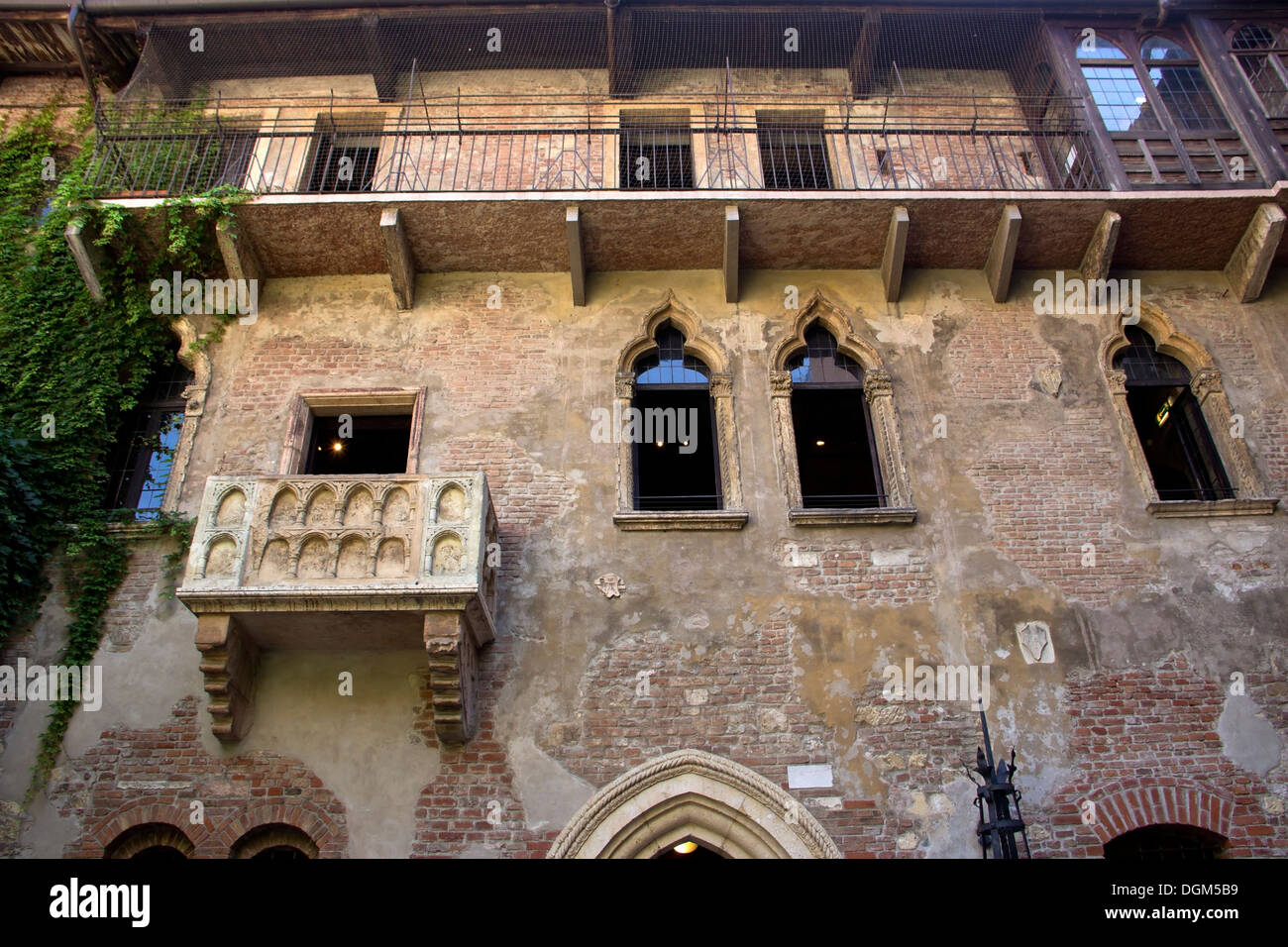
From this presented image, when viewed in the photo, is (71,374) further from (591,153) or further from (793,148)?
(793,148)

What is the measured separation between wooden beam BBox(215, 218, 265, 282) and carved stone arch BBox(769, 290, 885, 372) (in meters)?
5.23

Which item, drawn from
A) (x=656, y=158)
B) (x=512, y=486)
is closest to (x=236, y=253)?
(x=512, y=486)

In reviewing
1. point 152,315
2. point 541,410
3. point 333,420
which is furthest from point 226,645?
point 152,315

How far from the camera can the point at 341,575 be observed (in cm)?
732

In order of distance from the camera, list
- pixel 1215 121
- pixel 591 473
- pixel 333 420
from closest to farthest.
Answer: pixel 591 473 → pixel 333 420 → pixel 1215 121

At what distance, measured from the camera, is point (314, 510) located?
7594mm

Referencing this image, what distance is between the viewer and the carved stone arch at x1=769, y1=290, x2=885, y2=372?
9.61 m

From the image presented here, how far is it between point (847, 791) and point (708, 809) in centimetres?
106

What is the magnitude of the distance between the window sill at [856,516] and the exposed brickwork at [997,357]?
157cm

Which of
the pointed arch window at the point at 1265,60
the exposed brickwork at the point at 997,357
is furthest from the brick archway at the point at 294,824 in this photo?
the pointed arch window at the point at 1265,60

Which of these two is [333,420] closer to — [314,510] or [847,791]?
[314,510]

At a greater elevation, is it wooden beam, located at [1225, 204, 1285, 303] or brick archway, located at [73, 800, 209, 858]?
wooden beam, located at [1225, 204, 1285, 303]

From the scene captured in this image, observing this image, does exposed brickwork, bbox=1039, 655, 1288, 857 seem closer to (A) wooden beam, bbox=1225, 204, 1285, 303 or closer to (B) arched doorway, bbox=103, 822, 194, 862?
(A) wooden beam, bbox=1225, 204, 1285, 303

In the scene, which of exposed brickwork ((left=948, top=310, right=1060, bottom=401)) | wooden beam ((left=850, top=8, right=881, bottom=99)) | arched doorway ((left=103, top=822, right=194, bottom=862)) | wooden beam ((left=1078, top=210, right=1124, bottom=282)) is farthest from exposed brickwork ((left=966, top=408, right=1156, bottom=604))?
arched doorway ((left=103, top=822, right=194, bottom=862))
